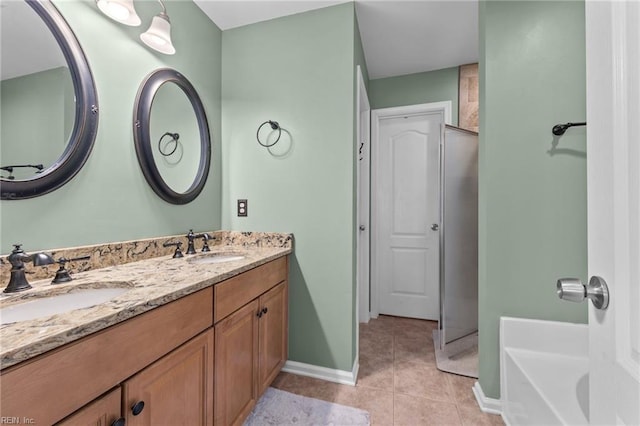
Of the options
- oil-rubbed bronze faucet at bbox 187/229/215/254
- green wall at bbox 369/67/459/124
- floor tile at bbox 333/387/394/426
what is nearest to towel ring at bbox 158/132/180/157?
oil-rubbed bronze faucet at bbox 187/229/215/254

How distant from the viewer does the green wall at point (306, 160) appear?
68.9 inches

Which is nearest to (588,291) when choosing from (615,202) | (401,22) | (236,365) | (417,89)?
(615,202)

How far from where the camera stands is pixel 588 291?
51 centimetres

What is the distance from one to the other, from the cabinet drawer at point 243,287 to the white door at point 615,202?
113 centimetres

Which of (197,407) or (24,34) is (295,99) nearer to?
(24,34)

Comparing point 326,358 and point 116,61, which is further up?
point 116,61

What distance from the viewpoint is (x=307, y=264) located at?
5.98ft

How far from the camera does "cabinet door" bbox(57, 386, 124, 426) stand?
0.62 meters

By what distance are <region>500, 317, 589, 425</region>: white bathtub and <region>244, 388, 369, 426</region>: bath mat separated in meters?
0.77

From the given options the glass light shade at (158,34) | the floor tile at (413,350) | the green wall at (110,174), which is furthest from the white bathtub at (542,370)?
the glass light shade at (158,34)

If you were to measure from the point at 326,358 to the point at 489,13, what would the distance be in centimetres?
233

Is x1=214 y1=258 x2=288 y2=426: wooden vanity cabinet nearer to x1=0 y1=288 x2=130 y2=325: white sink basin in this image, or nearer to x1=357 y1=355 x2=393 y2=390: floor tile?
x1=0 y1=288 x2=130 y2=325: white sink basin

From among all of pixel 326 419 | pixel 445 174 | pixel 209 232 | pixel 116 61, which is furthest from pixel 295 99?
pixel 326 419

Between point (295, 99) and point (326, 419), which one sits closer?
point (326, 419)
